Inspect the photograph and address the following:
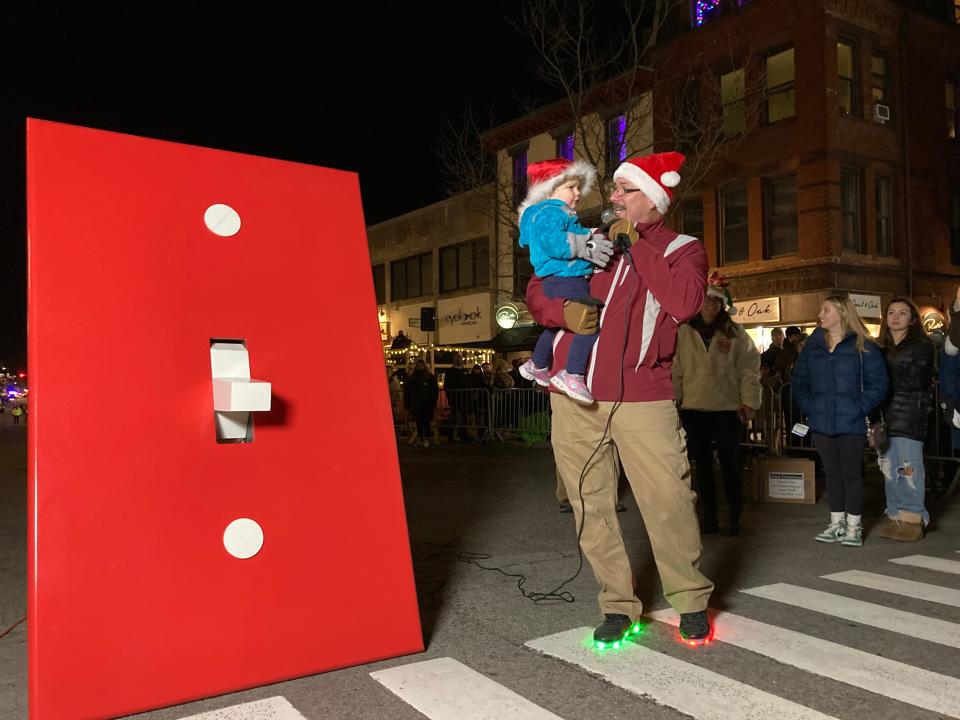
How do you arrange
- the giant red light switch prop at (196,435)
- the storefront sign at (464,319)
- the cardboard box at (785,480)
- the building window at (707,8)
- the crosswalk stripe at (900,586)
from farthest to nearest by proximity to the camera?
the storefront sign at (464,319) < the building window at (707,8) < the cardboard box at (785,480) < the crosswalk stripe at (900,586) < the giant red light switch prop at (196,435)

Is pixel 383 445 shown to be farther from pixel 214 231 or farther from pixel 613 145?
pixel 613 145

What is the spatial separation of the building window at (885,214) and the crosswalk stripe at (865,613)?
64.8 ft

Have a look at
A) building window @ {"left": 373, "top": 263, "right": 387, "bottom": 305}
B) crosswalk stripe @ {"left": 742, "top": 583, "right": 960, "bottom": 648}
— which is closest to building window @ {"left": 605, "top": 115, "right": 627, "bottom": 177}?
crosswalk stripe @ {"left": 742, "top": 583, "right": 960, "bottom": 648}

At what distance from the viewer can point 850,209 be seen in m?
21.5

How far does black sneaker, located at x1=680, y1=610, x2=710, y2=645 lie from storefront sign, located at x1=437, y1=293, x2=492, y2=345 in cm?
2729

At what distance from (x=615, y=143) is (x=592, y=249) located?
1622cm

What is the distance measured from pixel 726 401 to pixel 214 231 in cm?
456

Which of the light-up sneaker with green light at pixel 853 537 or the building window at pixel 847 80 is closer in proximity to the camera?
the light-up sneaker with green light at pixel 853 537

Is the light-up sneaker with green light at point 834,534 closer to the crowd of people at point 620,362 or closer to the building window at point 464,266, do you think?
the crowd of people at point 620,362

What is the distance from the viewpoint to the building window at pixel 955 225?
23.2 m

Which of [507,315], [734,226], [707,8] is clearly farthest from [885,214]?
[507,315]

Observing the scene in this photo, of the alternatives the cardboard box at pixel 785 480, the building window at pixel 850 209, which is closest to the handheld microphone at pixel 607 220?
the cardboard box at pixel 785 480

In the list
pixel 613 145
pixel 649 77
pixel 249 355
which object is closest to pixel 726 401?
pixel 249 355

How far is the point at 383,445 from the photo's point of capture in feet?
11.3
